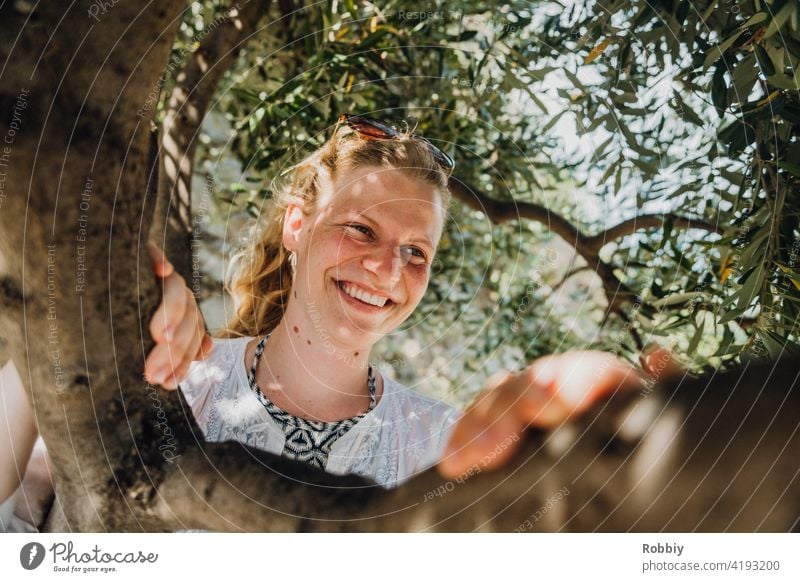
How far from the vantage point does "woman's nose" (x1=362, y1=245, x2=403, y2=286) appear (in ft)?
3.58

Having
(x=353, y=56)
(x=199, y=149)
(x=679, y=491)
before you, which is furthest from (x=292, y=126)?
(x=679, y=491)

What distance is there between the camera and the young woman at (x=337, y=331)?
100 cm

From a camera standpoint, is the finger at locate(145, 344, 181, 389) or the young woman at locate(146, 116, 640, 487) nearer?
the finger at locate(145, 344, 181, 389)

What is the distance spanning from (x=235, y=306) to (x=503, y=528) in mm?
594

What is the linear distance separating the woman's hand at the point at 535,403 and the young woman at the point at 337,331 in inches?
0.8

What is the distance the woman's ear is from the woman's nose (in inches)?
4.9

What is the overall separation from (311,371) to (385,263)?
0.19 meters

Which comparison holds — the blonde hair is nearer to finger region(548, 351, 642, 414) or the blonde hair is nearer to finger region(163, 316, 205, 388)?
finger region(163, 316, 205, 388)

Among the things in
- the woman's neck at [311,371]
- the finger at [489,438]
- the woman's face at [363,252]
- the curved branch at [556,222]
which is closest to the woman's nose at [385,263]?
the woman's face at [363,252]

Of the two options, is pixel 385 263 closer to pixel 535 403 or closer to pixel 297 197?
pixel 297 197

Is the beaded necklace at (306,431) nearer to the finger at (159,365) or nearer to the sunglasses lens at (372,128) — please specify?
the finger at (159,365)

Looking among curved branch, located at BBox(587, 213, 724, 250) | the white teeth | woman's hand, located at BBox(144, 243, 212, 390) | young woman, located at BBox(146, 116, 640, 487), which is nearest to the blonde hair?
young woman, located at BBox(146, 116, 640, 487)

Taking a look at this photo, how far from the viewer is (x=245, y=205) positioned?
146 cm
